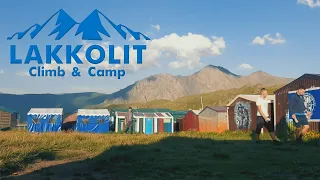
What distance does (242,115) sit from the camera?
108 ft

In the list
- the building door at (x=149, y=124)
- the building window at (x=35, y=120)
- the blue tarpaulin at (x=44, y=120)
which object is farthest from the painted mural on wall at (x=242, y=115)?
the building window at (x=35, y=120)

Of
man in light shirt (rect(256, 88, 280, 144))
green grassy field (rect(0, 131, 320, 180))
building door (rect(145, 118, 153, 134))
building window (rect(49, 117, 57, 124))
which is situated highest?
man in light shirt (rect(256, 88, 280, 144))

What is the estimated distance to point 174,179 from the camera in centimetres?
632

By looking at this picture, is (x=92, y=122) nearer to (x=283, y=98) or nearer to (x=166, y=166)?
(x=283, y=98)

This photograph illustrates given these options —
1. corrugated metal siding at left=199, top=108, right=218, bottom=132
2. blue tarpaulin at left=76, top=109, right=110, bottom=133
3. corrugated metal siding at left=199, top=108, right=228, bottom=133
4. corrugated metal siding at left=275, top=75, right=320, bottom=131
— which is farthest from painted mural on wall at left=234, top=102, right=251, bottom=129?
blue tarpaulin at left=76, top=109, right=110, bottom=133

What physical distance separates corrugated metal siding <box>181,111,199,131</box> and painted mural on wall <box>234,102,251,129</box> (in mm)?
9722

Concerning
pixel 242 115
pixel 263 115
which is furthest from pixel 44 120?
pixel 263 115

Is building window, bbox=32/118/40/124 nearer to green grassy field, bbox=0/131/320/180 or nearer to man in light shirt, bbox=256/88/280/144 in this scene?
green grassy field, bbox=0/131/320/180

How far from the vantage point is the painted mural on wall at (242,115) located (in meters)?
32.1

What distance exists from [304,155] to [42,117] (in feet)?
111

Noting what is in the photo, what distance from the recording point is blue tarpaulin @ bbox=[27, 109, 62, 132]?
38625 millimetres

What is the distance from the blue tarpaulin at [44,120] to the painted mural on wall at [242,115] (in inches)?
729

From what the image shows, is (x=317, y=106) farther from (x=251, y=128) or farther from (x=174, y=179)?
(x=174, y=179)

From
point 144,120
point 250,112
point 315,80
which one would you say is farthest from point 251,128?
point 144,120
